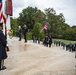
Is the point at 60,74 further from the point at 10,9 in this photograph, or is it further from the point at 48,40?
the point at 48,40

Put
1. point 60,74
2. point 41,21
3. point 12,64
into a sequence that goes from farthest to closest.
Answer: point 41,21
point 12,64
point 60,74

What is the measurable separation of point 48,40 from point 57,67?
21936mm

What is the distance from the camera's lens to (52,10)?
12494 cm

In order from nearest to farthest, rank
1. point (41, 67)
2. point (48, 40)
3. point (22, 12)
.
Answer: point (41, 67) → point (48, 40) → point (22, 12)

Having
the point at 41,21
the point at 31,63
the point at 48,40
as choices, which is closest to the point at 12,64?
the point at 31,63

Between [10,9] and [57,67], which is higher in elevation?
[10,9]

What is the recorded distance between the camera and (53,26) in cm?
12119

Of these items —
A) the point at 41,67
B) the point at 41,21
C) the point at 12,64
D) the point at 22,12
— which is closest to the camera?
the point at 41,67

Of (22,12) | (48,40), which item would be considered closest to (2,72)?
(48,40)

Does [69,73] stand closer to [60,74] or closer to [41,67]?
[60,74]

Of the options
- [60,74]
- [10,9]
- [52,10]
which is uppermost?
[52,10]

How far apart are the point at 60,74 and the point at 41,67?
1.70 meters

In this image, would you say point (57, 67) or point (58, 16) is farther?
point (58, 16)

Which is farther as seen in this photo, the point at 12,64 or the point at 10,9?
the point at 10,9
